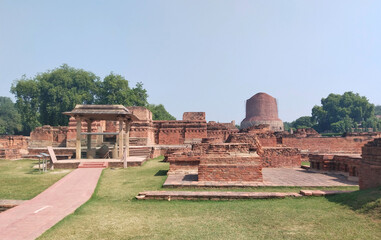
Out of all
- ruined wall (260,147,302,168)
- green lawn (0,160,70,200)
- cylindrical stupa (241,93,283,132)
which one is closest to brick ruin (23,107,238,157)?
ruined wall (260,147,302,168)

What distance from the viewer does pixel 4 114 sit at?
56.1 m

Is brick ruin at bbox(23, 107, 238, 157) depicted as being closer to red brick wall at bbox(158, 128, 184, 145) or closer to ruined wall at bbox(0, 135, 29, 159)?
red brick wall at bbox(158, 128, 184, 145)

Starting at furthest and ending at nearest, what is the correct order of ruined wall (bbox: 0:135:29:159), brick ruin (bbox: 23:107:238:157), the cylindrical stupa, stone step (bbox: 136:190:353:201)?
1. the cylindrical stupa
2. brick ruin (bbox: 23:107:238:157)
3. ruined wall (bbox: 0:135:29:159)
4. stone step (bbox: 136:190:353:201)

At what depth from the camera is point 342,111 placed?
170 ft

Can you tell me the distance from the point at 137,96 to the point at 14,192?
2632 centimetres

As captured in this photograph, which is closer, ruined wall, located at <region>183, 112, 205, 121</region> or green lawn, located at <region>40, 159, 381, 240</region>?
green lawn, located at <region>40, 159, 381, 240</region>

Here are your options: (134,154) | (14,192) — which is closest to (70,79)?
(134,154)

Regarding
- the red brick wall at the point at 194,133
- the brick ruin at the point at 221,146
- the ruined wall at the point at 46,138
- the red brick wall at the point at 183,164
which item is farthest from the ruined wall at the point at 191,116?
the red brick wall at the point at 183,164

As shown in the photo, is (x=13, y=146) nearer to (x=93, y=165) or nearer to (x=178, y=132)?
(x=93, y=165)

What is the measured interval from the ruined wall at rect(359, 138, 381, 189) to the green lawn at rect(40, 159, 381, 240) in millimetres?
561

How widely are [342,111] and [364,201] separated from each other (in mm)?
55945

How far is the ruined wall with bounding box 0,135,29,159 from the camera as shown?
535 inches

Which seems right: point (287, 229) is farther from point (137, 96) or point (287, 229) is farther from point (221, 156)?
point (137, 96)

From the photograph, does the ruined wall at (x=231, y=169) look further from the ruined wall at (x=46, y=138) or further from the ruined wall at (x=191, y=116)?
the ruined wall at (x=46, y=138)
